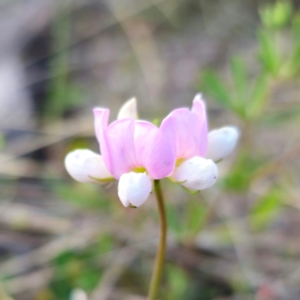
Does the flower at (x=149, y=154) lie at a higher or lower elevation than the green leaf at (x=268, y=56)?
lower

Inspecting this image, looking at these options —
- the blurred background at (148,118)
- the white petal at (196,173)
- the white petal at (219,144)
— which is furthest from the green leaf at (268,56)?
the white petal at (196,173)

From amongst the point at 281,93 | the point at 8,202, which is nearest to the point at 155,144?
the point at 8,202

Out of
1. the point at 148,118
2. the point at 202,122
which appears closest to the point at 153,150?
the point at 202,122

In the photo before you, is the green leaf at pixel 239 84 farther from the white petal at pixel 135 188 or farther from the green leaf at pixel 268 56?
the white petal at pixel 135 188

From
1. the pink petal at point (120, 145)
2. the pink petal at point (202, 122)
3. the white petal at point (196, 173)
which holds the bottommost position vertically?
the white petal at point (196, 173)

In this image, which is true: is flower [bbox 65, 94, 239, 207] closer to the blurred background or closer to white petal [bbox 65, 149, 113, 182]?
white petal [bbox 65, 149, 113, 182]

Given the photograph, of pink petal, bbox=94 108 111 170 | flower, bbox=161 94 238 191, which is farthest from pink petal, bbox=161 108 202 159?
pink petal, bbox=94 108 111 170
